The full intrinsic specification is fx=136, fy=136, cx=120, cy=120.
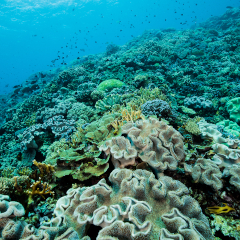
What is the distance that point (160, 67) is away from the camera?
11562mm

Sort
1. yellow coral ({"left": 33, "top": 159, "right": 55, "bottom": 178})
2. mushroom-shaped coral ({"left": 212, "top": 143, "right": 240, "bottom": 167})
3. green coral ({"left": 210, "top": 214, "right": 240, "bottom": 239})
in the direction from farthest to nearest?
yellow coral ({"left": 33, "top": 159, "right": 55, "bottom": 178}) → mushroom-shaped coral ({"left": 212, "top": 143, "right": 240, "bottom": 167}) → green coral ({"left": 210, "top": 214, "right": 240, "bottom": 239})

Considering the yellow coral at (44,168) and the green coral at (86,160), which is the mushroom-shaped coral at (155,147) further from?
the yellow coral at (44,168)

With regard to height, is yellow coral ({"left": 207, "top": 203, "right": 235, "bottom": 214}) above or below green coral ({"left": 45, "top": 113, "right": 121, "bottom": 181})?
below

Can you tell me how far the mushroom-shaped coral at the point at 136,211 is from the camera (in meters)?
1.36

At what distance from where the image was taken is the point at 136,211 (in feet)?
4.84

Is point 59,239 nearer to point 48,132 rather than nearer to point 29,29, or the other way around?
point 48,132

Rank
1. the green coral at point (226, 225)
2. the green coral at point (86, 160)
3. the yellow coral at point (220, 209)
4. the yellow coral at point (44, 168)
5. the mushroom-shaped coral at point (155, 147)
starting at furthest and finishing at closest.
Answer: the yellow coral at point (44, 168), the green coral at point (86, 160), the mushroom-shaped coral at point (155, 147), the yellow coral at point (220, 209), the green coral at point (226, 225)

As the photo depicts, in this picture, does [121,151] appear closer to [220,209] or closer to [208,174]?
[208,174]

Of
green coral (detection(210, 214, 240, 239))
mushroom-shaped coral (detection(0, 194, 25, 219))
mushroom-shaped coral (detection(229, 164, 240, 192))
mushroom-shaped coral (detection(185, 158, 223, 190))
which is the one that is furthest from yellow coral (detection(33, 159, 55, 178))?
mushroom-shaped coral (detection(229, 164, 240, 192))

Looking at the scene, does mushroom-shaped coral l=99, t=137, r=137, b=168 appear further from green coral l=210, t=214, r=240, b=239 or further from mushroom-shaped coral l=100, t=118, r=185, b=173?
green coral l=210, t=214, r=240, b=239

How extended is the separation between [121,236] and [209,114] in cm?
737

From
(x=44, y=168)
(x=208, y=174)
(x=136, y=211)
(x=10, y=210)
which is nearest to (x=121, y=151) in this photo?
(x=136, y=211)

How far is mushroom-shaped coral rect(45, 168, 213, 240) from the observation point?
A: 1.36 m

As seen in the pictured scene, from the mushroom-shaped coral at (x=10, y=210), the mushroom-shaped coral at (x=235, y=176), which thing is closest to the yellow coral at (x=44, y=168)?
the mushroom-shaped coral at (x=10, y=210)
